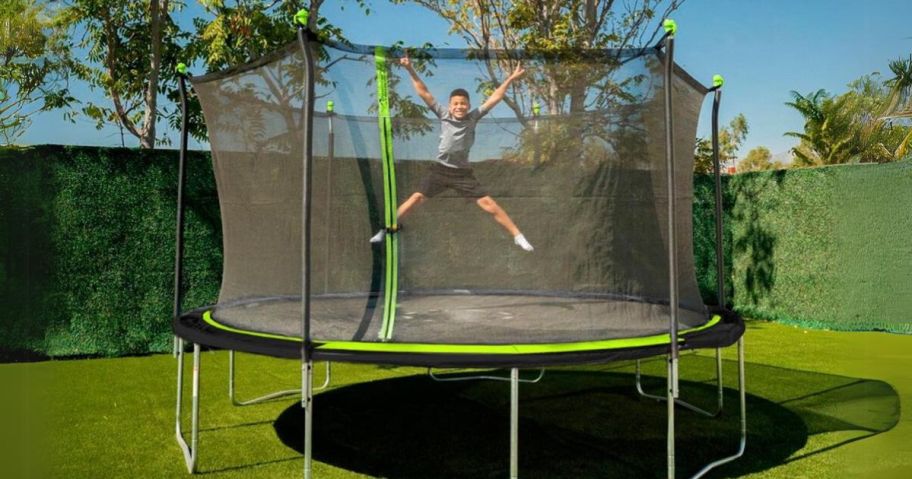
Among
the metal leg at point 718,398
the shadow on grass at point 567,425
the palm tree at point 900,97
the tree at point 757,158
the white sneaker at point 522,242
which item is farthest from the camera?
the tree at point 757,158

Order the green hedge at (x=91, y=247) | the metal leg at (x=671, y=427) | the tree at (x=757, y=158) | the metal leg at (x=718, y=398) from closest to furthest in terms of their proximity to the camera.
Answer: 1. the metal leg at (x=671, y=427)
2. the metal leg at (x=718, y=398)
3. the green hedge at (x=91, y=247)
4. the tree at (x=757, y=158)

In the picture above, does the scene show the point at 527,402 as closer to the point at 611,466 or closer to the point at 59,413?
the point at 611,466

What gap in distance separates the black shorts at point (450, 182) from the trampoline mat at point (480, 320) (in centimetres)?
43

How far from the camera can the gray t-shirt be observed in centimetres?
301

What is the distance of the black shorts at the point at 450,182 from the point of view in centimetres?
303

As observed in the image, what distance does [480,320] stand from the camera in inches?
115

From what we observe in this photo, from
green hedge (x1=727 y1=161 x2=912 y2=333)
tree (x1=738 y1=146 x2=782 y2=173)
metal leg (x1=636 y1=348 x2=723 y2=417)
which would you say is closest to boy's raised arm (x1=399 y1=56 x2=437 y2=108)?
metal leg (x1=636 y1=348 x2=723 y2=417)

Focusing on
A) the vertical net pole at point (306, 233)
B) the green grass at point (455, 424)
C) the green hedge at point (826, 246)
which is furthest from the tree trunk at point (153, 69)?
the green hedge at point (826, 246)

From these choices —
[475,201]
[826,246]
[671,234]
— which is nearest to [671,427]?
[671,234]

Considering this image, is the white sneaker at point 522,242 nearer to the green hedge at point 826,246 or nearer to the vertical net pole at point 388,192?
the vertical net pole at point 388,192

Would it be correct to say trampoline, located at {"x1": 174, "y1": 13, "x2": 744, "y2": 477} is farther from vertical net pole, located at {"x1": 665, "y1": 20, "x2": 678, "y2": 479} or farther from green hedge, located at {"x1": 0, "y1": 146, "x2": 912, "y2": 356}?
green hedge, located at {"x1": 0, "y1": 146, "x2": 912, "y2": 356}

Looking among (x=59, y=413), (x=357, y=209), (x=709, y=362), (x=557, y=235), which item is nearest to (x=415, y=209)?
(x=357, y=209)

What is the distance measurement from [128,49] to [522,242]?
6424mm

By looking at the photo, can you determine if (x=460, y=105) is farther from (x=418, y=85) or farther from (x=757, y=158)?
(x=757, y=158)
